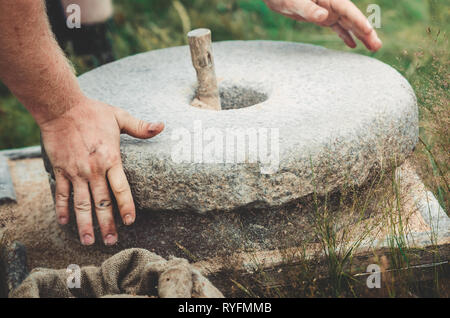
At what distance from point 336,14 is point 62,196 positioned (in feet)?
4.56

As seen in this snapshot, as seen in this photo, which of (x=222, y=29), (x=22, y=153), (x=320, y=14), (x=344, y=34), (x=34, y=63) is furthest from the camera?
(x=222, y=29)

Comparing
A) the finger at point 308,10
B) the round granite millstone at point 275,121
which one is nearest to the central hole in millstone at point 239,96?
the round granite millstone at point 275,121

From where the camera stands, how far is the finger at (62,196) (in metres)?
1.79

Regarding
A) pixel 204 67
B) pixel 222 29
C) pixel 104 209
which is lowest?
pixel 104 209

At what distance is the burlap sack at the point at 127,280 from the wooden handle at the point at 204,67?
0.69m

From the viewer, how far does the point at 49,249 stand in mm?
2086

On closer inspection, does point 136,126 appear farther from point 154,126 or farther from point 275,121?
point 275,121

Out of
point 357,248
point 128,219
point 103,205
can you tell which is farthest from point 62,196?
point 357,248

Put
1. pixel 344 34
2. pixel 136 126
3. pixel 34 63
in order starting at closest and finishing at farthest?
pixel 34 63 < pixel 136 126 < pixel 344 34

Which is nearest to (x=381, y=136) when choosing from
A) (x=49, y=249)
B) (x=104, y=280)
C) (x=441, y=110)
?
(x=441, y=110)

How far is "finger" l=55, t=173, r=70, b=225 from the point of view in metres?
1.79

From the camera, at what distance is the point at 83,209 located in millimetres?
1780

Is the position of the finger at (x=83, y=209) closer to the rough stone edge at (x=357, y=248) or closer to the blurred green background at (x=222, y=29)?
the rough stone edge at (x=357, y=248)
